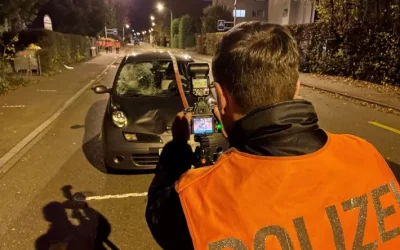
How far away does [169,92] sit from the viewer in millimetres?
5574

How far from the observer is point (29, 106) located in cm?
998

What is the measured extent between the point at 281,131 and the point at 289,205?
21cm

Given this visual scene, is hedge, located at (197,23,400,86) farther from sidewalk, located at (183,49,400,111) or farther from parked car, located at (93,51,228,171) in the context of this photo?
parked car, located at (93,51,228,171)

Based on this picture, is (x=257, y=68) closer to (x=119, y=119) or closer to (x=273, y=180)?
(x=273, y=180)

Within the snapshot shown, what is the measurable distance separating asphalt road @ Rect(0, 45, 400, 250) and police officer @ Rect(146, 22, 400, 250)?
8.18 feet

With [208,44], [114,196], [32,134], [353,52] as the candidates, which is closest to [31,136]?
[32,134]

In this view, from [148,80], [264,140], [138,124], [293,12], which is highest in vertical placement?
[293,12]

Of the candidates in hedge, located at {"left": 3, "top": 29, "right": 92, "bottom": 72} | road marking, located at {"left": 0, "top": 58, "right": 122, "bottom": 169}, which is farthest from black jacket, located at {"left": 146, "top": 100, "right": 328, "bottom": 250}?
hedge, located at {"left": 3, "top": 29, "right": 92, "bottom": 72}

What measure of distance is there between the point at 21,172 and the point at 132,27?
5205 inches

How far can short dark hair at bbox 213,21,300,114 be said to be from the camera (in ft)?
3.67

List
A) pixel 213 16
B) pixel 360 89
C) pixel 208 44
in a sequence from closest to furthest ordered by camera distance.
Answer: pixel 360 89
pixel 208 44
pixel 213 16

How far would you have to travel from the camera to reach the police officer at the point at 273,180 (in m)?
1.00

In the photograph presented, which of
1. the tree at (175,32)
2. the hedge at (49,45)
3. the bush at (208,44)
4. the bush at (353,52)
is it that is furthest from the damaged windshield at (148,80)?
the tree at (175,32)

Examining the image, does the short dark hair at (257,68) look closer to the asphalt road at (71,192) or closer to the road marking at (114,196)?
the asphalt road at (71,192)
